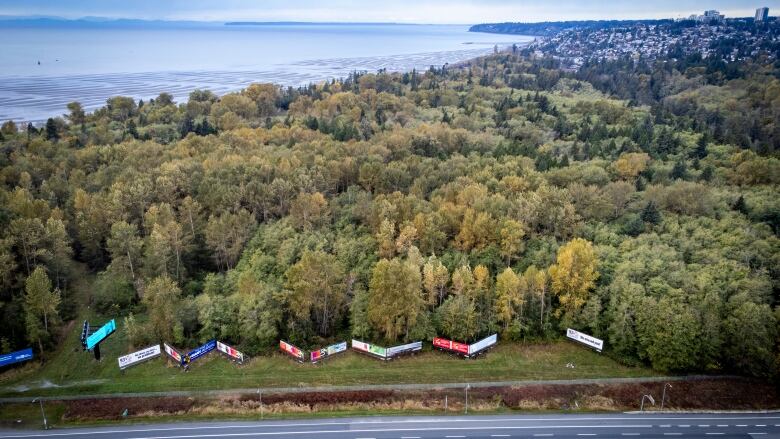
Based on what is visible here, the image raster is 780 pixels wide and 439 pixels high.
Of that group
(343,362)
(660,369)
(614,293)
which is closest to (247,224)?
(343,362)

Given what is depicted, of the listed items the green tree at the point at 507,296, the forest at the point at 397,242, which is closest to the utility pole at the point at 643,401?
the forest at the point at 397,242

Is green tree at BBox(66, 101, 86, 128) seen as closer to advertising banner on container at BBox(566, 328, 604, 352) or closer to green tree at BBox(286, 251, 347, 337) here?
green tree at BBox(286, 251, 347, 337)

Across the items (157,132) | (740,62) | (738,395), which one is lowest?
(738,395)

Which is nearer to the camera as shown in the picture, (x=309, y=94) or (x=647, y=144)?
(x=647, y=144)

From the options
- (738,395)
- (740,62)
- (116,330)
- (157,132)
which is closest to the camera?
(738,395)

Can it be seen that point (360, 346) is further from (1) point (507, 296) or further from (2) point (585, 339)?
(2) point (585, 339)

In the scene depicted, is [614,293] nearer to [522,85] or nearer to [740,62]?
[522,85]

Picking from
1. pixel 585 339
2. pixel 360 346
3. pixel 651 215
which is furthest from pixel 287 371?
pixel 651 215

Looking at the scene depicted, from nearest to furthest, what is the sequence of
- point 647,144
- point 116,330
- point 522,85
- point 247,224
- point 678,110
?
point 116,330 → point 247,224 → point 647,144 → point 678,110 → point 522,85

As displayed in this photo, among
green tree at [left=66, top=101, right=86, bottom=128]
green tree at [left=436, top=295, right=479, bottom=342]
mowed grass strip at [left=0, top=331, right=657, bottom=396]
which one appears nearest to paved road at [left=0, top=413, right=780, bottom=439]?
mowed grass strip at [left=0, top=331, right=657, bottom=396]
